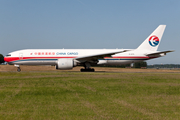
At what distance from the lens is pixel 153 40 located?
32531mm

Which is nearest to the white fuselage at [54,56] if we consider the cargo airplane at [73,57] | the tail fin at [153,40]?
the cargo airplane at [73,57]

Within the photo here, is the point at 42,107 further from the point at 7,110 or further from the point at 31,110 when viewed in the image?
the point at 7,110

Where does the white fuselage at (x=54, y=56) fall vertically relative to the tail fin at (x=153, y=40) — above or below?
below

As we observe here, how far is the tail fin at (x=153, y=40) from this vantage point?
32.4 metres

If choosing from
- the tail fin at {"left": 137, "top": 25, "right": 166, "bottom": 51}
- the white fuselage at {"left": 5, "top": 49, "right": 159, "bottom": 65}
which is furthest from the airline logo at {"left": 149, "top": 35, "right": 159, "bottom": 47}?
the white fuselage at {"left": 5, "top": 49, "right": 159, "bottom": 65}

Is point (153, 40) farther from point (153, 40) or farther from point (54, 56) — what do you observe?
point (54, 56)

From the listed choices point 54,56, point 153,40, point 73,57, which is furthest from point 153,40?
point 54,56

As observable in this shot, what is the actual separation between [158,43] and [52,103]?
97.0 feet

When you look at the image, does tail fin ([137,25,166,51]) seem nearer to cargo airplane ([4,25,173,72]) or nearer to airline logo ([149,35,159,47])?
airline logo ([149,35,159,47])

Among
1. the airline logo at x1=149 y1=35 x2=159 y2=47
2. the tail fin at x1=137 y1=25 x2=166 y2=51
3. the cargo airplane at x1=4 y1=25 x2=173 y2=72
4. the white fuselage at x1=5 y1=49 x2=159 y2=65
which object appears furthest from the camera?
the airline logo at x1=149 y1=35 x2=159 y2=47

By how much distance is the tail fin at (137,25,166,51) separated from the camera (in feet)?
→ 106

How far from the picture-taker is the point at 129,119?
497 centimetres

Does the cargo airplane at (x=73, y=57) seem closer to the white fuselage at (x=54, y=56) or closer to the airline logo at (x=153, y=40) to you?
the white fuselage at (x=54, y=56)

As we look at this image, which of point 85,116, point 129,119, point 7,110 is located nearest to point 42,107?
point 7,110
